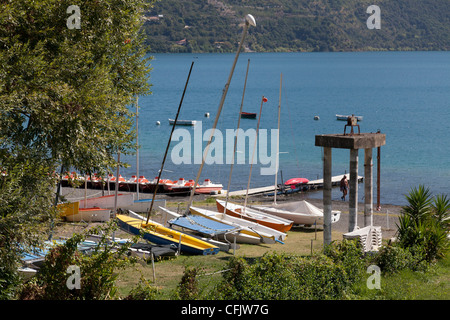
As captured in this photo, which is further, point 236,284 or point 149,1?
point 149,1

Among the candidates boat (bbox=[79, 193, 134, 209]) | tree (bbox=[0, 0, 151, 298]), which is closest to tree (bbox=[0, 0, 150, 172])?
tree (bbox=[0, 0, 151, 298])

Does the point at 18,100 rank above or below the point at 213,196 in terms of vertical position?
above

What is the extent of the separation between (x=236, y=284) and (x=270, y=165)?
150ft

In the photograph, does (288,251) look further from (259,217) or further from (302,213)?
(302,213)

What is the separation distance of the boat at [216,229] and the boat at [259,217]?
2.52 meters

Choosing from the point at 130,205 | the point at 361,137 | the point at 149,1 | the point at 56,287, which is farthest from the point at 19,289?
the point at 130,205

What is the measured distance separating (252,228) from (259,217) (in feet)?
9.13

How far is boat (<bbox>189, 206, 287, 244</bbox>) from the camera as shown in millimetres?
23547

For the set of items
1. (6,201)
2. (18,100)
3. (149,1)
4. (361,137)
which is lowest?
(6,201)

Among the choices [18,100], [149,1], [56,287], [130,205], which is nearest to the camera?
[56,287]

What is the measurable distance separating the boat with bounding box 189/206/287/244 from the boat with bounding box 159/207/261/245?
12cm
